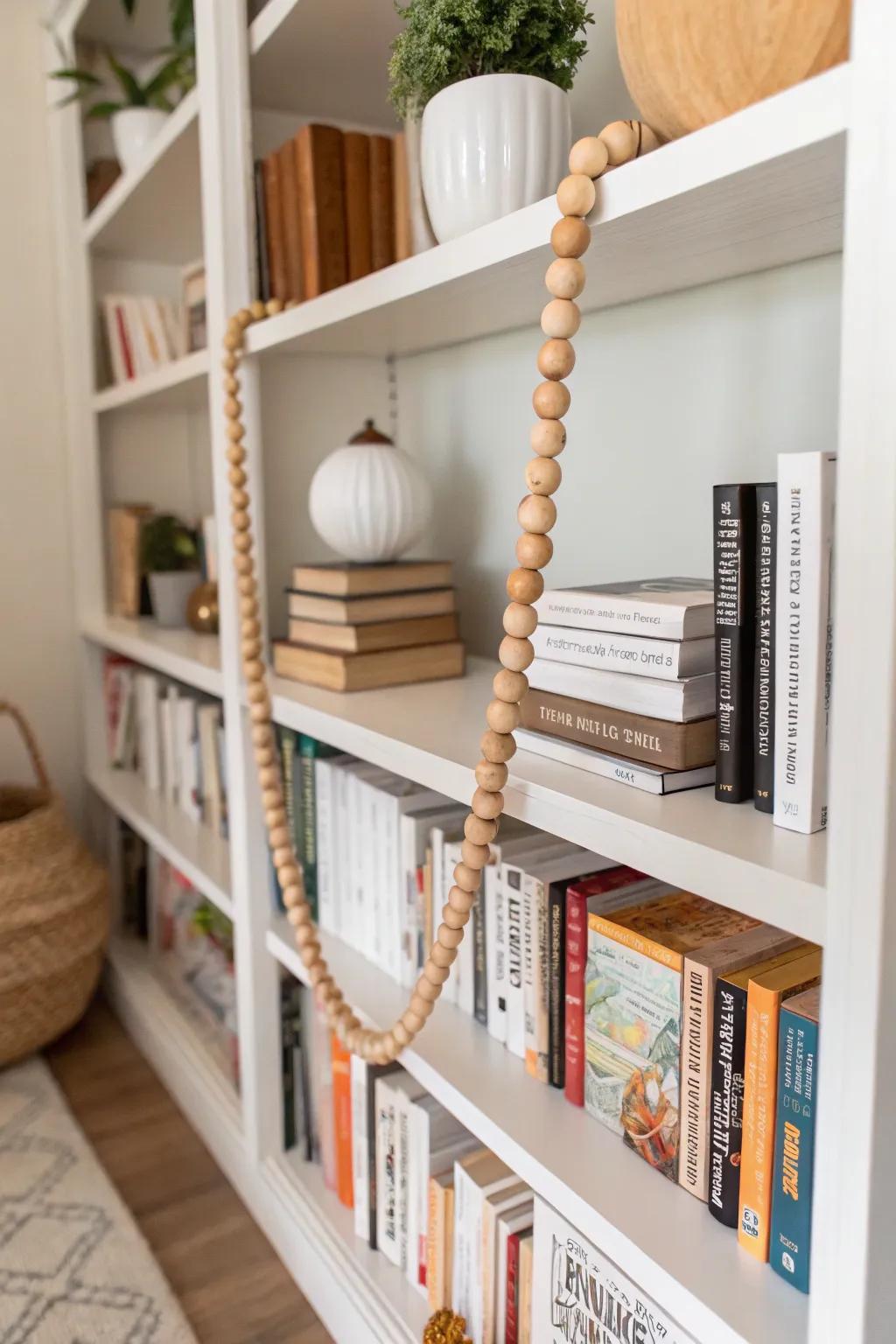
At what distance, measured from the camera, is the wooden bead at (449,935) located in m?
0.91

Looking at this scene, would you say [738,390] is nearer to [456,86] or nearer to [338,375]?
[456,86]

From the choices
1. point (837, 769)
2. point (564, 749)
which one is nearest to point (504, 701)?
point (564, 749)

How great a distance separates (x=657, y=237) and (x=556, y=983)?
2.11ft

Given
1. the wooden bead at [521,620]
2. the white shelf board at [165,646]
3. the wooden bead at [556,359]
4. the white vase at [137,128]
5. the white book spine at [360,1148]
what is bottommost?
the white book spine at [360,1148]

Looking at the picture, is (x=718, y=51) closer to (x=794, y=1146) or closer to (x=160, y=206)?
(x=794, y=1146)

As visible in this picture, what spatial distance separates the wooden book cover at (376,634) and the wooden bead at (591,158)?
0.65 meters

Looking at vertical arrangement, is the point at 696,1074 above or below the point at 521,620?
below

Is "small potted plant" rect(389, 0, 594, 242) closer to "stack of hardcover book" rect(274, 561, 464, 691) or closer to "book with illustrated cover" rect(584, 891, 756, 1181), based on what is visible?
"stack of hardcover book" rect(274, 561, 464, 691)

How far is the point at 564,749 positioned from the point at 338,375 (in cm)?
83

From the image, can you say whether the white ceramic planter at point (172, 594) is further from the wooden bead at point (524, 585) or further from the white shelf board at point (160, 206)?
the wooden bead at point (524, 585)

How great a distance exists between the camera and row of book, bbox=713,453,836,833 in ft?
2.18

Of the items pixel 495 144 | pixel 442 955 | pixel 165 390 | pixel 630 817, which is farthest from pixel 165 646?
pixel 630 817

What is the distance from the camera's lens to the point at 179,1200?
61.9 inches

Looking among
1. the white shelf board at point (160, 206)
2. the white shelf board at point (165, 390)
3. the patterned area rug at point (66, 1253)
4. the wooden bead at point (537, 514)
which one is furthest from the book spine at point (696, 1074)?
the white shelf board at point (160, 206)
